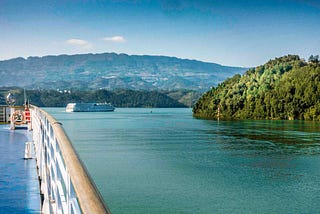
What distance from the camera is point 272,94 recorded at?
57281 mm

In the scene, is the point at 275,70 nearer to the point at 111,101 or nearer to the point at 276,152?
the point at 276,152

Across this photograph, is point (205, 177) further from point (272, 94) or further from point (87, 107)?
point (87, 107)

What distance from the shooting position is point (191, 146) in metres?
20.9

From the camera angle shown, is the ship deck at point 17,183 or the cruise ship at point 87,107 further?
the cruise ship at point 87,107

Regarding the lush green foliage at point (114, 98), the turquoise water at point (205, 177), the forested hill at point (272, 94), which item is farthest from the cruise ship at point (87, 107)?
the turquoise water at point (205, 177)

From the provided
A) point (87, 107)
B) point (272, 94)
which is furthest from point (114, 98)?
point (272, 94)

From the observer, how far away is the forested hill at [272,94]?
53656mm

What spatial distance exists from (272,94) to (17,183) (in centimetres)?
5424

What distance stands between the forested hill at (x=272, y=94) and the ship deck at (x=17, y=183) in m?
48.9

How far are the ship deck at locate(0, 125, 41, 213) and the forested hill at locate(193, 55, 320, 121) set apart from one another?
48.9m

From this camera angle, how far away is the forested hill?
176 feet

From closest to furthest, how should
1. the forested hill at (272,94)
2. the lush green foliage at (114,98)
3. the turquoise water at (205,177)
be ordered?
1. the turquoise water at (205,177)
2. the forested hill at (272,94)
3. the lush green foliage at (114,98)

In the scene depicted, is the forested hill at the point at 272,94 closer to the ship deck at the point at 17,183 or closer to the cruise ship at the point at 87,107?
the cruise ship at the point at 87,107

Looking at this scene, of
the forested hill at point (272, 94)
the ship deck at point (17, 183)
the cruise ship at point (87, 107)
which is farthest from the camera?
the cruise ship at point (87, 107)
